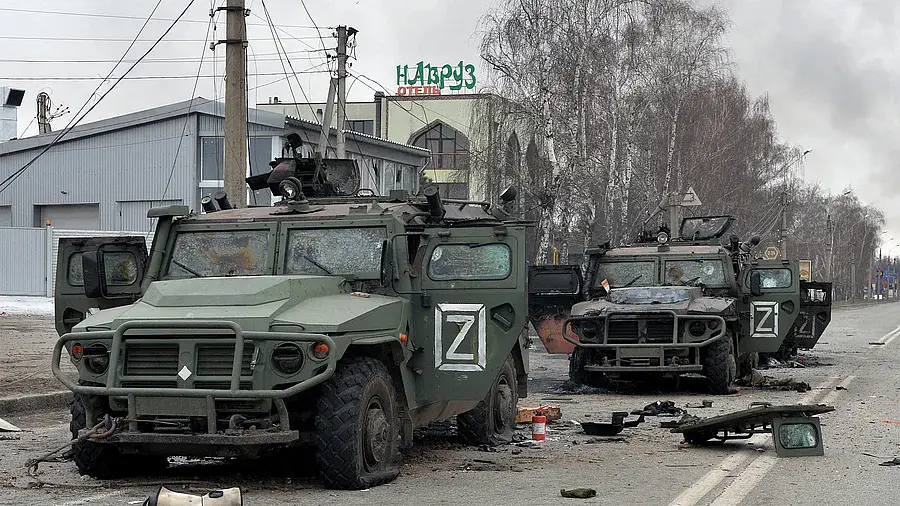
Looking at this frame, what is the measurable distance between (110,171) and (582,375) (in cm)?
2381

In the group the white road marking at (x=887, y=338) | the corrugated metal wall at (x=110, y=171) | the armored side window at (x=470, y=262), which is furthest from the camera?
the corrugated metal wall at (x=110, y=171)

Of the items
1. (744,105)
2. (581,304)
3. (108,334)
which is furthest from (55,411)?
(744,105)

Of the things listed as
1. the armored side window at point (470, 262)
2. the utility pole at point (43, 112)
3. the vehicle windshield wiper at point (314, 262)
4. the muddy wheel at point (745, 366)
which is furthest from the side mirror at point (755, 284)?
the utility pole at point (43, 112)

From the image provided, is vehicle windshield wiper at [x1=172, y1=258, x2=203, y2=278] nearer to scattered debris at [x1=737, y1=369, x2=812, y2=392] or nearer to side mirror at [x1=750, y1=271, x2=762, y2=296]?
side mirror at [x1=750, y1=271, x2=762, y2=296]

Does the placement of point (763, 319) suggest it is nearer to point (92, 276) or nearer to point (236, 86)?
point (236, 86)

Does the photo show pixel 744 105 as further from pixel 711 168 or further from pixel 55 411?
pixel 55 411

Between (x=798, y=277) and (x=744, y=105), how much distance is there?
31.8 meters

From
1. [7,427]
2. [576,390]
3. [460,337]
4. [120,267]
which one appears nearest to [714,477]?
[460,337]

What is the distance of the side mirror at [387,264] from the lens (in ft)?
30.0

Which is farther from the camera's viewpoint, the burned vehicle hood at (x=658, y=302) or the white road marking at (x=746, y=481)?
the burned vehicle hood at (x=658, y=302)

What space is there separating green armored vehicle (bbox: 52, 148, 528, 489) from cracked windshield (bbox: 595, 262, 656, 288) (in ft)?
21.5

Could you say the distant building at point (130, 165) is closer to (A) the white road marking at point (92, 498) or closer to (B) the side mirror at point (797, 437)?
(B) the side mirror at point (797, 437)

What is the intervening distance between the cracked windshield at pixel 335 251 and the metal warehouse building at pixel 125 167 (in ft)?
79.7

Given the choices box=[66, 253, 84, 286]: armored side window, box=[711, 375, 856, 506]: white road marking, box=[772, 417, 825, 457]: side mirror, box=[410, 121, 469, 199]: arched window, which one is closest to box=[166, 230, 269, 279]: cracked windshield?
box=[66, 253, 84, 286]: armored side window
